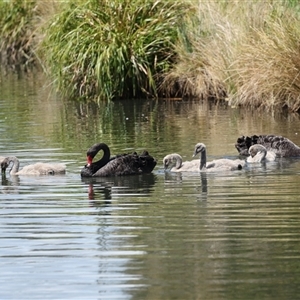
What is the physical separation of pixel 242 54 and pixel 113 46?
9.94 ft

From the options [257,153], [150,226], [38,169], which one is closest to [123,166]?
[38,169]

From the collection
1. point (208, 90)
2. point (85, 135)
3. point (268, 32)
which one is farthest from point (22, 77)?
point (85, 135)

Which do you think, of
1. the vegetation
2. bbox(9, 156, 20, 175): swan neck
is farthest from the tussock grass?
bbox(9, 156, 20, 175): swan neck

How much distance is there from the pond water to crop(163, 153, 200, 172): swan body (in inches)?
7.4

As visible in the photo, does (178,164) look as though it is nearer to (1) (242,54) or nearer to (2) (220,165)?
(2) (220,165)

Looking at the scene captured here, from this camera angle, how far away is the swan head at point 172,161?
14.0 meters

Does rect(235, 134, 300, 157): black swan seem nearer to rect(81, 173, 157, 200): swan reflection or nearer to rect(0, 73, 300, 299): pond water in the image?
rect(0, 73, 300, 299): pond water

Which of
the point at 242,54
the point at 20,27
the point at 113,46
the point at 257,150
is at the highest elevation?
the point at 20,27

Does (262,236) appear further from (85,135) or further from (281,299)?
(85,135)

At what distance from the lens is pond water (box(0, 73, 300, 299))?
27.0 ft

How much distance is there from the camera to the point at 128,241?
9578 mm

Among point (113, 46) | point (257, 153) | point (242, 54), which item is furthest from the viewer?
point (113, 46)

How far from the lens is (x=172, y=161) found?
14117mm

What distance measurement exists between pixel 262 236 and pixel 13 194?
3831mm
